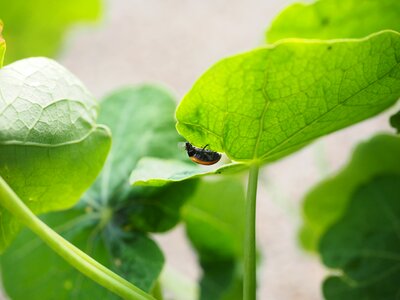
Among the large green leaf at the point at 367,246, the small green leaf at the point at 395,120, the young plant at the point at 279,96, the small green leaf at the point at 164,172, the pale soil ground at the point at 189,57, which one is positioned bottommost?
the pale soil ground at the point at 189,57

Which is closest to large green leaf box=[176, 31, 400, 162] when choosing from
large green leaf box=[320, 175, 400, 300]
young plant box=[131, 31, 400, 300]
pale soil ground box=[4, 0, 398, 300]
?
young plant box=[131, 31, 400, 300]

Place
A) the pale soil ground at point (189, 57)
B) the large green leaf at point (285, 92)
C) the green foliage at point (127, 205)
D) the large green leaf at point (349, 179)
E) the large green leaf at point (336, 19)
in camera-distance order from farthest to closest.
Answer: the pale soil ground at point (189, 57)
the large green leaf at point (349, 179)
the green foliage at point (127, 205)
the large green leaf at point (336, 19)
the large green leaf at point (285, 92)

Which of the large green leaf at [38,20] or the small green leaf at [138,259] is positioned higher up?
the large green leaf at [38,20]

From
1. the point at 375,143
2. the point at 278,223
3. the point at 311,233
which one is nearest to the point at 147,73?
the point at 278,223

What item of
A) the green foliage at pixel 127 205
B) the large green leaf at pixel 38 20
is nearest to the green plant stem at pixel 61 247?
the green foliage at pixel 127 205

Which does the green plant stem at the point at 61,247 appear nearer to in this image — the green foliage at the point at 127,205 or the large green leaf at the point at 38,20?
the green foliage at the point at 127,205

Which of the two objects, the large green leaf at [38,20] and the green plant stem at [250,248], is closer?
the green plant stem at [250,248]
